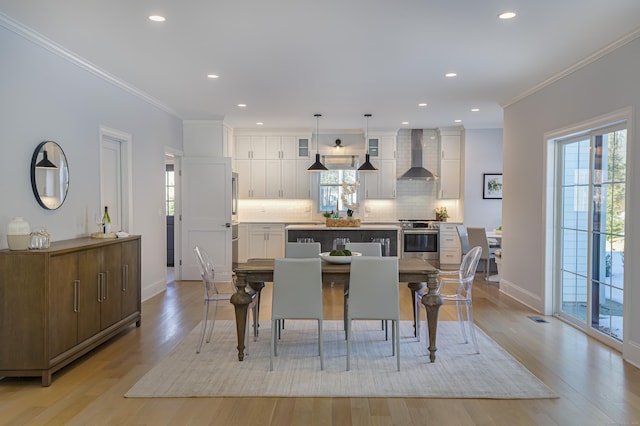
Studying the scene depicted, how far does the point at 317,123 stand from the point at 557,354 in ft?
19.0

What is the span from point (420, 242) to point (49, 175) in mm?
6690

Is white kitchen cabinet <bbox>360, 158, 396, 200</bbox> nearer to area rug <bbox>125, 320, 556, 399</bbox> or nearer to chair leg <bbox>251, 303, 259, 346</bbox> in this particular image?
area rug <bbox>125, 320, 556, 399</bbox>

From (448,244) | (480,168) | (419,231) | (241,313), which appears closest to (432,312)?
(241,313)

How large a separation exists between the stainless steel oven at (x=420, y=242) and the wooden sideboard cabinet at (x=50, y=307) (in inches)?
240

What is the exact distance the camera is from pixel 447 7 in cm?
337

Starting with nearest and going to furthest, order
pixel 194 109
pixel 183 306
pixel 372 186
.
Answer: pixel 183 306
pixel 194 109
pixel 372 186

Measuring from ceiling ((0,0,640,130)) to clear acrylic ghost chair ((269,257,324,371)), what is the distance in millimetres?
1882

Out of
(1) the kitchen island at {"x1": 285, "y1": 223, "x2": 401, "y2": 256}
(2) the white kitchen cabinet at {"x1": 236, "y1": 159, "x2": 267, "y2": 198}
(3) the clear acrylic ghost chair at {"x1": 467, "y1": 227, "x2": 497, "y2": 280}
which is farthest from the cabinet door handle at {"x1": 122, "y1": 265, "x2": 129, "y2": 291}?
(3) the clear acrylic ghost chair at {"x1": 467, "y1": 227, "x2": 497, "y2": 280}

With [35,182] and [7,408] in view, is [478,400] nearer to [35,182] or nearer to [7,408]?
[7,408]

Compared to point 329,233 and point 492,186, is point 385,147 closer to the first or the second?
point 492,186

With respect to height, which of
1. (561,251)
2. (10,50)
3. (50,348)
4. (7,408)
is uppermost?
(10,50)

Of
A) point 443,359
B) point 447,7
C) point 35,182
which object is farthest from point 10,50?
point 443,359

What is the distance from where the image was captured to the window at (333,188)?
32.1ft

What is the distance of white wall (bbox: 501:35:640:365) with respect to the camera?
3.94m
